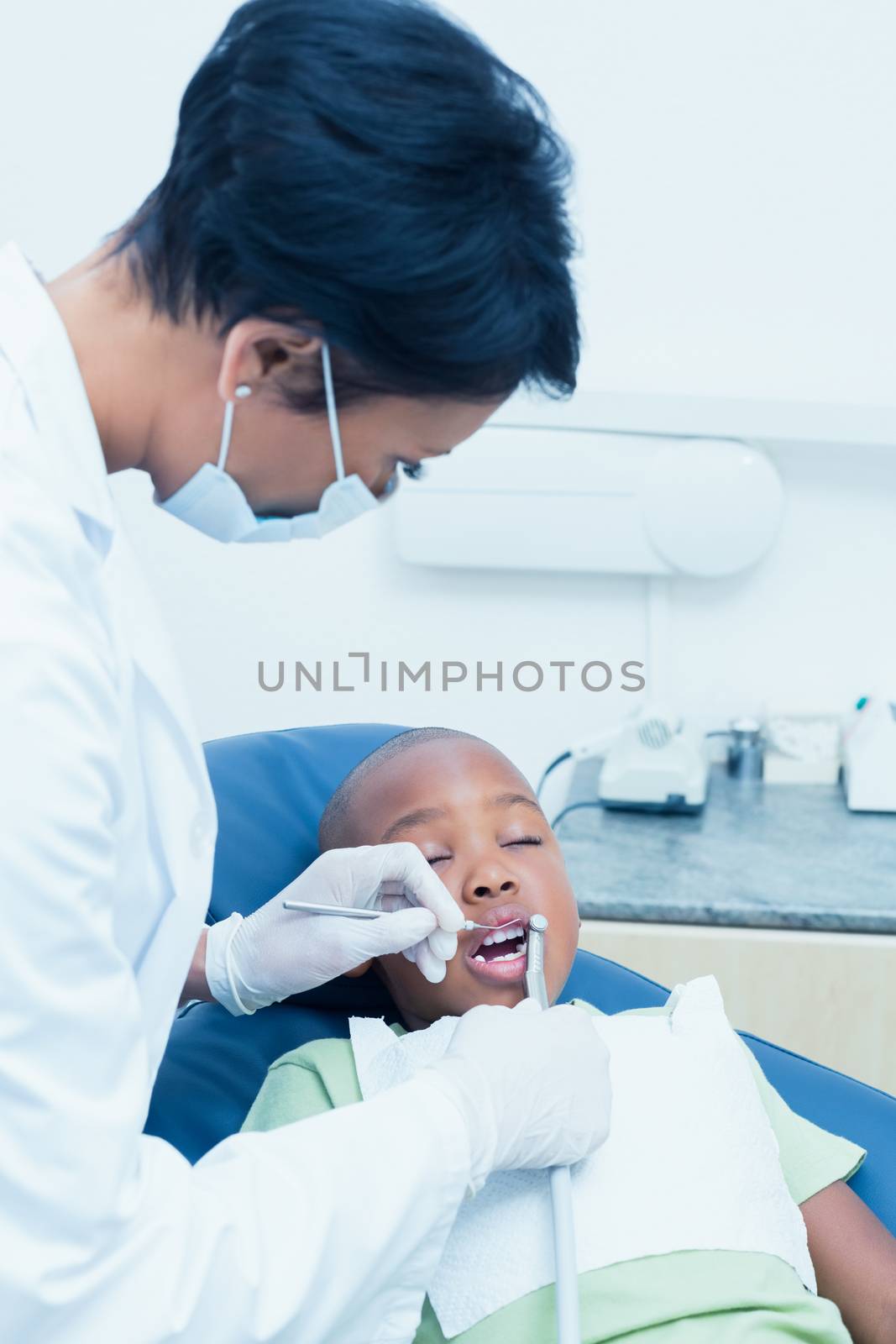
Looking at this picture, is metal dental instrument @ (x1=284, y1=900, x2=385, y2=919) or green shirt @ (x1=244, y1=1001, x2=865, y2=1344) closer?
green shirt @ (x1=244, y1=1001, x2=865, y2=1344)

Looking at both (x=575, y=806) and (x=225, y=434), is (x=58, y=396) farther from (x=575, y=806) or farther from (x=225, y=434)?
(x=575, y=806)

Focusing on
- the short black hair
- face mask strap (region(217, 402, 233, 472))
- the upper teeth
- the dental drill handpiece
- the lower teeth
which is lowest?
the dental drill handpiece

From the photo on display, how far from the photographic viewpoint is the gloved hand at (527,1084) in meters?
0.86

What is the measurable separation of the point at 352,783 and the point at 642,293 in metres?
1.06

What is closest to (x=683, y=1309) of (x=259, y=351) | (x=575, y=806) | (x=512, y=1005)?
(x=512, y=1005)

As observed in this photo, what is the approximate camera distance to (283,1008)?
4.36 feet

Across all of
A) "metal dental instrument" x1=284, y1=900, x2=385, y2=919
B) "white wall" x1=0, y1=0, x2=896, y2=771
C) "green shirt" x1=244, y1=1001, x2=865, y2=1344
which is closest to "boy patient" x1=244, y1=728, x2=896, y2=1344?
"green shirt" x1=244, y1=1001, x2=865, y2=1344

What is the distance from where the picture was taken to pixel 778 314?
2.02m

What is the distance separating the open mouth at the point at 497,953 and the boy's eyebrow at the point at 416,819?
0.44ft

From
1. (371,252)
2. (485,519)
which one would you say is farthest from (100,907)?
(485,519)

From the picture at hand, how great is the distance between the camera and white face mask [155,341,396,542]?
0.84 meters

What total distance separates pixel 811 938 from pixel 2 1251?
3.90 feet

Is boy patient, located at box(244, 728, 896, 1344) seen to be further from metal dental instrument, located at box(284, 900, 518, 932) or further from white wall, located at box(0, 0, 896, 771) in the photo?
white wall, located at box(0, 0, 896, 771)

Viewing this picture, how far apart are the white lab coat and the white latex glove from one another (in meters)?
0.28
